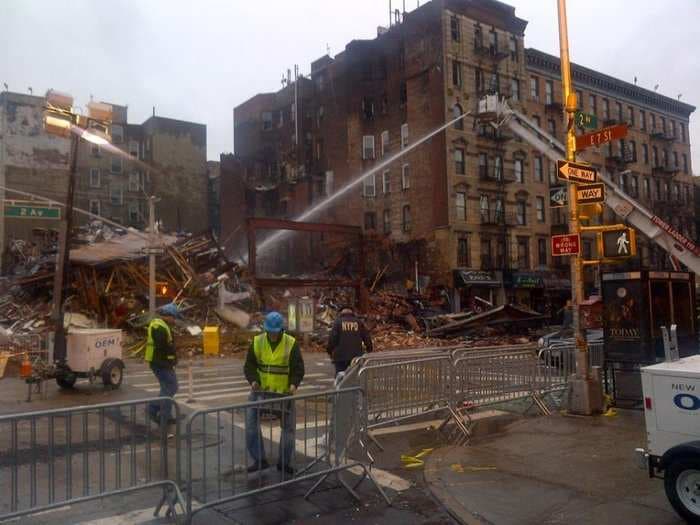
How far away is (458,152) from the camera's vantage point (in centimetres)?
4106

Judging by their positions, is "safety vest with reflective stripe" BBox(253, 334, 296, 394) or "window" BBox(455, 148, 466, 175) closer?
"safety vest with reflective stripe" BBox(253, 334, 296, 394)

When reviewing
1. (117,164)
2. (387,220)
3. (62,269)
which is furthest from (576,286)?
(117,164)

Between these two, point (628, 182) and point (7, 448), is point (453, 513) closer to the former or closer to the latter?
point (7, 448)

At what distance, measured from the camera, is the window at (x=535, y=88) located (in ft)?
148

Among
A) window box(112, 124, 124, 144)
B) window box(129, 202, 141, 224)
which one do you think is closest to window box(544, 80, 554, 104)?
window box(129, 202, 141, 224)

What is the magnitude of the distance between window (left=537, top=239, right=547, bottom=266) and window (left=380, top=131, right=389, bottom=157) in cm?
1222

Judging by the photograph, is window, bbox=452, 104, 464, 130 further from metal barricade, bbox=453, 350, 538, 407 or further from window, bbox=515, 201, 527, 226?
metal barricade, bbox=453, 350, 538, 407

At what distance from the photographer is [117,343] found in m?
14.3

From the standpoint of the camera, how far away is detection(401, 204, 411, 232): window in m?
43.2

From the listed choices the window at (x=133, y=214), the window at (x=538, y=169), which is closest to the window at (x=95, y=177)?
the window at (x=133, y=214)

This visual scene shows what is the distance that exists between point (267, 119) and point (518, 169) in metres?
25.0

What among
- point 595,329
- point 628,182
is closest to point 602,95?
point 628,182

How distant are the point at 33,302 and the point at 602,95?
1640 inches

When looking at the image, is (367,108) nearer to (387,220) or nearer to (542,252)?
(387,220)
